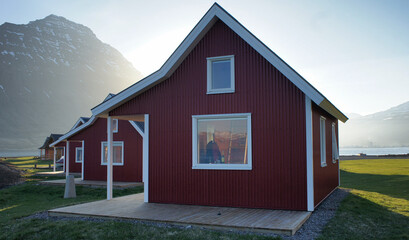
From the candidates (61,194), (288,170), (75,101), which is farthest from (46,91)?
(288,170)

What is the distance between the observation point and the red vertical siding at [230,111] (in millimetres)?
8805

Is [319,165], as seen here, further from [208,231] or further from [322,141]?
[208,231]

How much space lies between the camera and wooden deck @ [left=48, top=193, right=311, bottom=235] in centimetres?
711

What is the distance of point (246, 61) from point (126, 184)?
10605mm

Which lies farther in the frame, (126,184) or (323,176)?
(126,184)

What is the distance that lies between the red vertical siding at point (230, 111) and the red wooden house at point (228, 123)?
0.02 metres

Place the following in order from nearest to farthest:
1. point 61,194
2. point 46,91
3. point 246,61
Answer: point 246,61, point 61,194, point 46,91

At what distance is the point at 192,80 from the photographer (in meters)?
10.0


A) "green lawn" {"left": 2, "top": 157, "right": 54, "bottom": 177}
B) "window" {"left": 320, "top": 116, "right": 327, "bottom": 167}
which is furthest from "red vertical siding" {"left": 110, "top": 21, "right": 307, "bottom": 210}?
"green lawn" {"left": 2, "top": 157, "right": 54, "bottom": 177}

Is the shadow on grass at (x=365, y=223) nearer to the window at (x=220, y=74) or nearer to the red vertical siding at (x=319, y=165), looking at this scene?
the red vertical siding at (x=319, y=165)

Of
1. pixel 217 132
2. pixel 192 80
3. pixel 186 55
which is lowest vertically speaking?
pixel 217 132

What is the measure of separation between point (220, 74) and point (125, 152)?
1095 cm

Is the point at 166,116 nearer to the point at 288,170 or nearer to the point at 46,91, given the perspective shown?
the point at 288,170

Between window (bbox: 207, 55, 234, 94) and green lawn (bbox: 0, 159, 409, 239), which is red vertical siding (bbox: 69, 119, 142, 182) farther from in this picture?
window (bbox: 207, 55, 234, 94)
